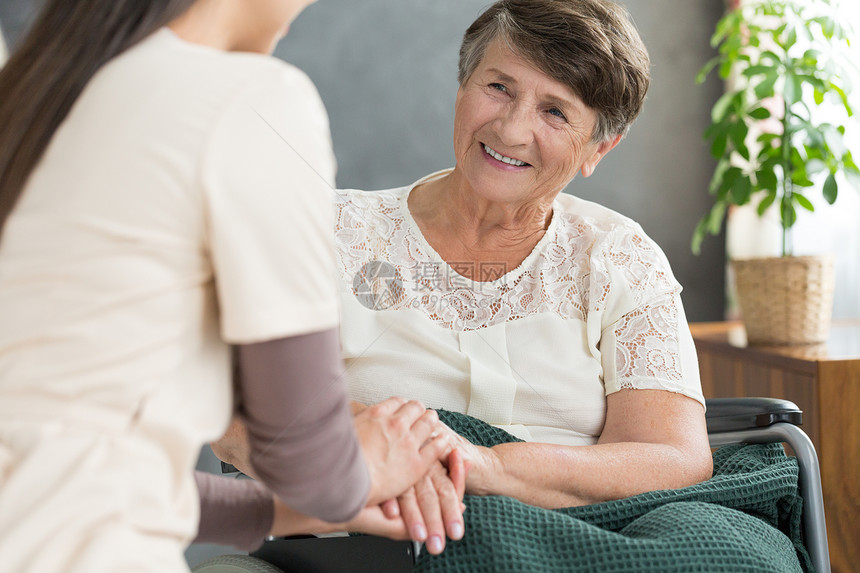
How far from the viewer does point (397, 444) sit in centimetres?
73

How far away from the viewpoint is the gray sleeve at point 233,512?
2.36ft

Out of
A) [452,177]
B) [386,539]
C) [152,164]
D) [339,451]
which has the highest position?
[152,164]

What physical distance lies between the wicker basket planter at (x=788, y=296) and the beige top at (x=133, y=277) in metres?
1.42

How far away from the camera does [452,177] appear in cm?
115

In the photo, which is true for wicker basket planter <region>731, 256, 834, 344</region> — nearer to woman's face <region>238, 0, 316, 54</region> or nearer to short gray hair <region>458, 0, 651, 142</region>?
short gray hair <region>458, 0, 651, 142</region>

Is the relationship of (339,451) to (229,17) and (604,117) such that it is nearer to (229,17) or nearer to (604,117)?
(229,17)

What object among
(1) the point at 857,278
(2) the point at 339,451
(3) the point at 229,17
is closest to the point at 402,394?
(2) the point at 339,451

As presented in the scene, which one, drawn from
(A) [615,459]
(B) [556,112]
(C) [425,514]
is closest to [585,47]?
(B) [556,112]

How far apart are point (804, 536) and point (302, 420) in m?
0.70

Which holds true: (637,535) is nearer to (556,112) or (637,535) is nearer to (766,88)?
(556,112)

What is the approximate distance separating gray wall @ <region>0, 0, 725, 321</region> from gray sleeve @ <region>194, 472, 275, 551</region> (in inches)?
22.1

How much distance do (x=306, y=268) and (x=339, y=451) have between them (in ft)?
0.50

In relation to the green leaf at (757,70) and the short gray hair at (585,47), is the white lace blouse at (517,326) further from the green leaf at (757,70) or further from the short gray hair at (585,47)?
the green leaf at (757,70)

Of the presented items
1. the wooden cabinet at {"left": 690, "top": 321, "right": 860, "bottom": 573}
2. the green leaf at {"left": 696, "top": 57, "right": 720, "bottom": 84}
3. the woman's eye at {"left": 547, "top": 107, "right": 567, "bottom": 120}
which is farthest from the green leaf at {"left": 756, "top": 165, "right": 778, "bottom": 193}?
the woman's eye at {"left": 547, "top": 107, "right": 567, "bottom": 120}
